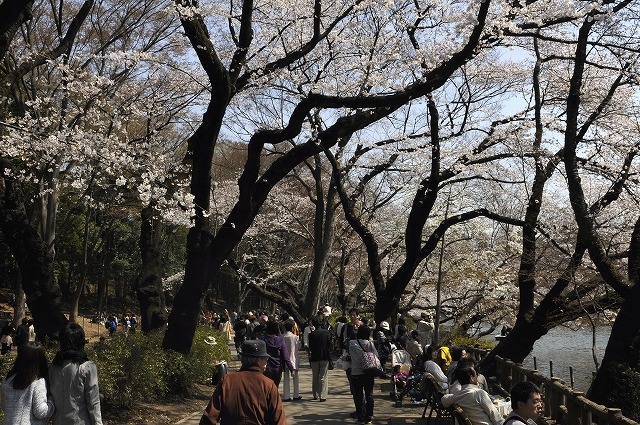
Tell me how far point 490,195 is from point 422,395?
47.5 ft

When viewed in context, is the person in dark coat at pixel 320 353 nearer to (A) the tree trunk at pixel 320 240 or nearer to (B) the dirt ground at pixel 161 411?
(B) the dirt ground at pixel 161 411

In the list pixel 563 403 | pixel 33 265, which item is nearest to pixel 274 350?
pixel 563 403

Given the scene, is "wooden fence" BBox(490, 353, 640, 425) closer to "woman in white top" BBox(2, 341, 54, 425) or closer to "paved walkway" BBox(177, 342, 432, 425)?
"paved walkway" BBox(177, 342, 432, 425)

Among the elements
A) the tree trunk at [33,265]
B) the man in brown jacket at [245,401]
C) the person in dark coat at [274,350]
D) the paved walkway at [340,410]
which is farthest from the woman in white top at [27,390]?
the tree trunk at [33,265]

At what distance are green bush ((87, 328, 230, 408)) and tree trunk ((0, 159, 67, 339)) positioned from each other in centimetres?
130

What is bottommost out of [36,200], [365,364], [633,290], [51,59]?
[365,364]

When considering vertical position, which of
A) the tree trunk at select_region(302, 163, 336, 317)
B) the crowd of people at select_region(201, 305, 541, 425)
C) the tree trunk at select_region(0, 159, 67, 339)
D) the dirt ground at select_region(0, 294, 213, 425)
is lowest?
the dirt ground at select_region(0, 294, 213, 425)

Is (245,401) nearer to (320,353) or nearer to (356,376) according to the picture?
(356,376)

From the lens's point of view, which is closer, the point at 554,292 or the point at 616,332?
the point at 616,332

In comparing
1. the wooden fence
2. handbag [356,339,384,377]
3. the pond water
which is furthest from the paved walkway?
the pond water

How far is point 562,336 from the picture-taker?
1713 inches

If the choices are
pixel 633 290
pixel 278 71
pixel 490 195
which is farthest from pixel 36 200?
pixel 490 195

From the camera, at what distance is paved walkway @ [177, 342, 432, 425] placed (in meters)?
10.2

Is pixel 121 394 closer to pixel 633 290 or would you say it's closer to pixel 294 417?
pixel 294 417
